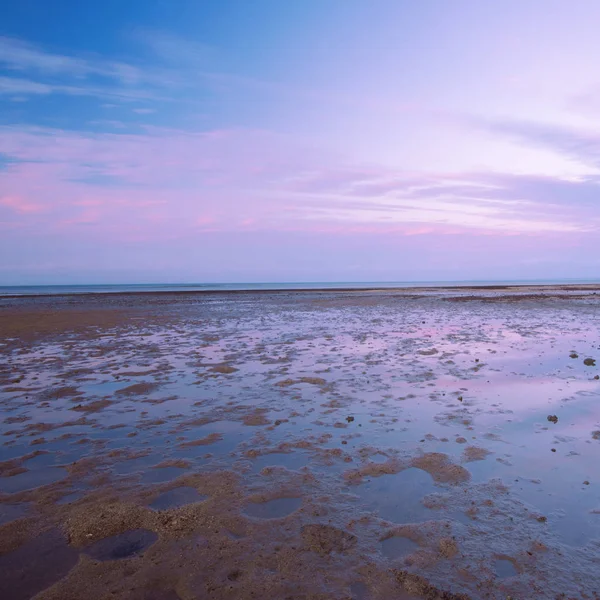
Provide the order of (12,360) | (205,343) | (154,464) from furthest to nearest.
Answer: (205,343), (12,360), (154,464)

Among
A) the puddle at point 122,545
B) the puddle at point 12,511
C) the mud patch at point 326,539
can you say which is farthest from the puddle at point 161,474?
the mud patch at point 326,539

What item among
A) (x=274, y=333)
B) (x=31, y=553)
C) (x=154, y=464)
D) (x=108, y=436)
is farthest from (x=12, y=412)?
(x=274, y=333)

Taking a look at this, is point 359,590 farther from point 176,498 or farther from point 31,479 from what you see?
point 31,479

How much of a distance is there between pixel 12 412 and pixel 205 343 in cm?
1045

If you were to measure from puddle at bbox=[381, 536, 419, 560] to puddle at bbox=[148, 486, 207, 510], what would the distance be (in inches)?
102

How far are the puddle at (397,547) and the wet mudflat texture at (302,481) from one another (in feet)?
0.07

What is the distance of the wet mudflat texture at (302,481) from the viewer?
4.25 metres

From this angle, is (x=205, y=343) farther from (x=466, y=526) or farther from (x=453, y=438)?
(x=466, y=526)

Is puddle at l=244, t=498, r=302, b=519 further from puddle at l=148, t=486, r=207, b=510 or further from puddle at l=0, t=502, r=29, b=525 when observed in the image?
puddle at l=0, t=502, r=29, b=525

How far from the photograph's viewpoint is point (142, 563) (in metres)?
4.46

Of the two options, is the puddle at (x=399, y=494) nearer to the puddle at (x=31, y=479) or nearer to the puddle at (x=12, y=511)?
the puddle at (x=12, y=511)

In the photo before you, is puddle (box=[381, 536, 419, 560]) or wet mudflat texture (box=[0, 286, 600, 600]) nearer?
wet mudflat texture (box=[0, 286, 600, 600])

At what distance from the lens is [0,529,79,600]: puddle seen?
4078 mm

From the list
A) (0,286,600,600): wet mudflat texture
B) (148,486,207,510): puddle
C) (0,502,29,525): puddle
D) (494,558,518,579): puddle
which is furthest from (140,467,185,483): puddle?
(494,558,518,579): puddle
